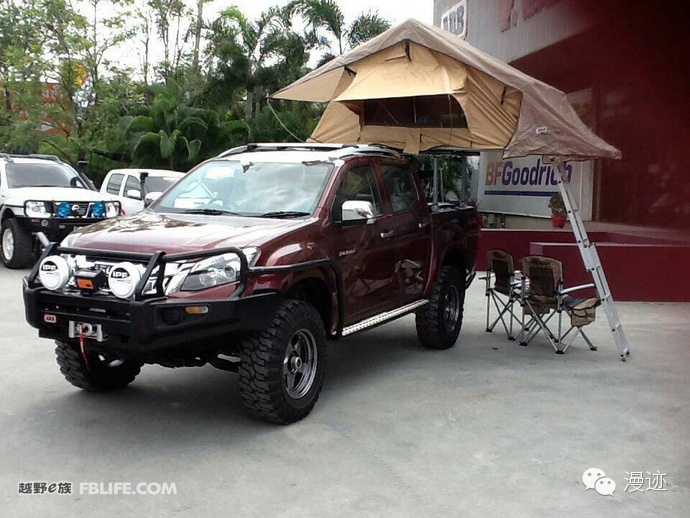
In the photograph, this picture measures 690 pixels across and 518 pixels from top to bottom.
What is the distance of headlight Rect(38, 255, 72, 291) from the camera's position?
15.3 ft

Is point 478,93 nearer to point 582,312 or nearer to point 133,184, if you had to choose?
point 582,312

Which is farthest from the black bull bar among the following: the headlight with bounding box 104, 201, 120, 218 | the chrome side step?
the headlight with bounding box 104, 201, 120, 218

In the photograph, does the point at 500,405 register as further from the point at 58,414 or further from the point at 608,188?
the point at 608,188

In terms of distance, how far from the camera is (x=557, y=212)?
15289mm

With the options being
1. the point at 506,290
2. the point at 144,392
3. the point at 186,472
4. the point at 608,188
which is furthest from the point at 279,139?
the point at 186,472

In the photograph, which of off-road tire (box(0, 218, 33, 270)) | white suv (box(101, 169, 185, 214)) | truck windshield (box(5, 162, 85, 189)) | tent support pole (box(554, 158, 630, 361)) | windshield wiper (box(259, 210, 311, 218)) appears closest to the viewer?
windshield wiper (box(259, 210, 311, 218))

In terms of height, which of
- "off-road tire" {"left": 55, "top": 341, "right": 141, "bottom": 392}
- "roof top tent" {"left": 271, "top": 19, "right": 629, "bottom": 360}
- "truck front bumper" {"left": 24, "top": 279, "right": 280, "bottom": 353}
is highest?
"roof top tent" {"left": 271, "top": 19, "right": 629, "bottom": 360}

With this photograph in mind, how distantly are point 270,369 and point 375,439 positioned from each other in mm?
807

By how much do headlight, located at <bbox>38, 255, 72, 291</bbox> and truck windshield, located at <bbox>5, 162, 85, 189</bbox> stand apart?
9.03 metres

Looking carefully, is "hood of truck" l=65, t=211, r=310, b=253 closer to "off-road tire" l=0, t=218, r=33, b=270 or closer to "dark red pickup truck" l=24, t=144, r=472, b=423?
A: "dark red pickup truck" l=24, t=144, r=472, b=423

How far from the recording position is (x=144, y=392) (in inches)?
224

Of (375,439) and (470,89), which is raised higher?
(470,89)

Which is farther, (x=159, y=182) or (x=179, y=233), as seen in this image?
(x=159, y=182)

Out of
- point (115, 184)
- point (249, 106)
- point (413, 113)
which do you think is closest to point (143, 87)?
point (249, 106)
